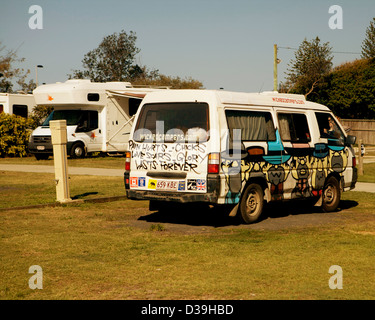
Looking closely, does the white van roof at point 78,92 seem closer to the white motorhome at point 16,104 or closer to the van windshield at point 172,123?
the white motorhome at point 16,104

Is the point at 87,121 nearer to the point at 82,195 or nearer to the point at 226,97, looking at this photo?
the point at 82,195

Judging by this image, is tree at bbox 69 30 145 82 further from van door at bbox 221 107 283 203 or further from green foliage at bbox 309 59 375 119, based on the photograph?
van door at bbox 221 107 283 203

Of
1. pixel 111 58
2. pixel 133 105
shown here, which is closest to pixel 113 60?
pixel 111 58

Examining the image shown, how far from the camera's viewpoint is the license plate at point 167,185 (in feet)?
34.3

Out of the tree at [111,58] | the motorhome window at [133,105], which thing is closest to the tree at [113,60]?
the tree at [111,58]

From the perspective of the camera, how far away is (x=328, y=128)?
42.3ft

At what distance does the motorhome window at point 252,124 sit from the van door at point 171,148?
1.80 ft

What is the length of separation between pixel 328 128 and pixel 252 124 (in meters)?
2.48

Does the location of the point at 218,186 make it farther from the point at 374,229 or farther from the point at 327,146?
the point at 327,146

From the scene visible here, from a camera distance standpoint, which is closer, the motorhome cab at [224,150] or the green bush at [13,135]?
the motorhome cab at [224,150]

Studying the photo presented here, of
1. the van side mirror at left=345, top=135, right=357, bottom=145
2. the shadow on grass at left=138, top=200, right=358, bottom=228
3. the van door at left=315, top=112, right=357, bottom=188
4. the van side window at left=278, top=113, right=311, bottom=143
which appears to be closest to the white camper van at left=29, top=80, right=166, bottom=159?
the shadow on grass at left=138, top=200, right=358, bottom=228

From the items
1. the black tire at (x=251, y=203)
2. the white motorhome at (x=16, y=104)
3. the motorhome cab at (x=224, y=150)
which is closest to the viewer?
the motorhome cab at (x=224, y=150)
